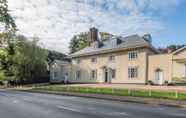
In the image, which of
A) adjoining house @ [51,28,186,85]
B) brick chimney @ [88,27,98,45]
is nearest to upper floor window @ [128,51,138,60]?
adjoining house @ [51,28,186,85]

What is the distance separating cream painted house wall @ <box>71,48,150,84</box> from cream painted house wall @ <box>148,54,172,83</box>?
0.91 metres

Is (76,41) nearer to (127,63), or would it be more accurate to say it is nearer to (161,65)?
(127,63)

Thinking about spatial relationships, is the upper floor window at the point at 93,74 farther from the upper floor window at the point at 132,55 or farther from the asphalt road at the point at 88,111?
the asphalt road at the point at 88,111

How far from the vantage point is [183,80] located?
123 feet

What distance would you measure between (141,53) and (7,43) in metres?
29.5

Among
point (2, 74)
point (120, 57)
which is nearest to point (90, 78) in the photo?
point (120, 57)

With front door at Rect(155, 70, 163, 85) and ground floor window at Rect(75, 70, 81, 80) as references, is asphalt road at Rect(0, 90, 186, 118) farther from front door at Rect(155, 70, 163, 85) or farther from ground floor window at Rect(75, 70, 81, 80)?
ground floor window at Rect(75, 70, 81, 80)

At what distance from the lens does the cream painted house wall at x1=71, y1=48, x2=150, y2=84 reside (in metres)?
43.5

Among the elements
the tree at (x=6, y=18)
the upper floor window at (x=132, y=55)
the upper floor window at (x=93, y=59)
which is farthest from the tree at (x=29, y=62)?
the tree at (x=6, y=18)

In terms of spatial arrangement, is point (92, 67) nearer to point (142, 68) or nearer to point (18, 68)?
point (142, 68)

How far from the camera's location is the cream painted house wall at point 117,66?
43.5m

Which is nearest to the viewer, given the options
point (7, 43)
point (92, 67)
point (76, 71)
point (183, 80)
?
point (7, 43)

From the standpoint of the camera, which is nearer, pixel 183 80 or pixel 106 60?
pixel 183 80

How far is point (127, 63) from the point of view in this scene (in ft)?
151
